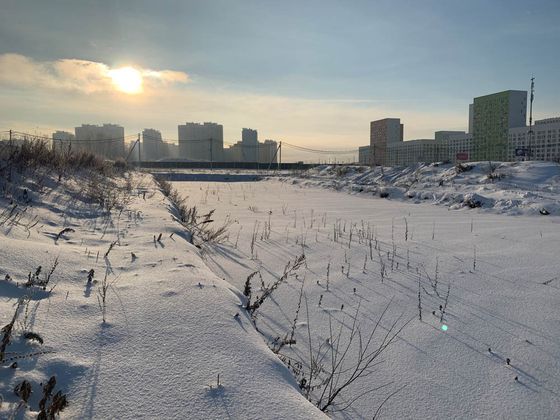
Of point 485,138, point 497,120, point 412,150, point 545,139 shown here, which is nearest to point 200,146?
point 412,150

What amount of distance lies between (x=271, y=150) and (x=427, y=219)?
2216 inches

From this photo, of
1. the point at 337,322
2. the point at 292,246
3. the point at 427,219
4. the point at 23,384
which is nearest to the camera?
the point at 23,384

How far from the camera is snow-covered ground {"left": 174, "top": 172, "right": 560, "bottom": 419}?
66.0 inches

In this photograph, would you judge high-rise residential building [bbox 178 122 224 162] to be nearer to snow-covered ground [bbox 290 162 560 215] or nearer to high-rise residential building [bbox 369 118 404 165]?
high-rise residential building [bbox 369 118 404 165]

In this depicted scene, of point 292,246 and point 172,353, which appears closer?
point 172,353

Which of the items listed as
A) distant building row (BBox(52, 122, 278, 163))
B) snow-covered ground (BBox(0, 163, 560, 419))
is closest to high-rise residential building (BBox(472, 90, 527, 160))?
distant building row (BBox(52, 122, 278, 163))

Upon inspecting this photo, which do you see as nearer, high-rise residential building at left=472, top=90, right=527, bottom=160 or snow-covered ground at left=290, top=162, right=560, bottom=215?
snow-covered ground at left=290, top=162, right=560, bottom=215

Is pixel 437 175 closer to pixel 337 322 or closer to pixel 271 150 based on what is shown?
pixel 337 322

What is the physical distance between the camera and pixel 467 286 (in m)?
2.99

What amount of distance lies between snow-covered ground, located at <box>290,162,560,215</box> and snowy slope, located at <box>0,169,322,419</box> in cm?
715

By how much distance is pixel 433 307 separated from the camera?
2611mm

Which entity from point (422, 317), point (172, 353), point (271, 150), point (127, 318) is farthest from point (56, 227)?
point (271, 150)

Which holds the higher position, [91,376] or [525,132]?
[525,132]

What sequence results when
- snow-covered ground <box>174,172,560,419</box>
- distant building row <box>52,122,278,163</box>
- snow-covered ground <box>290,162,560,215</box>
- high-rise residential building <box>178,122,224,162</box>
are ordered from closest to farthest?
snow-covered ground <box>174,172,560,419</box>
snow-covered ground <box>290,162,560,215</box>
distant building row <box>52,122,278,163</box>
high-rise residential building <box>178,122,224,162</box>
